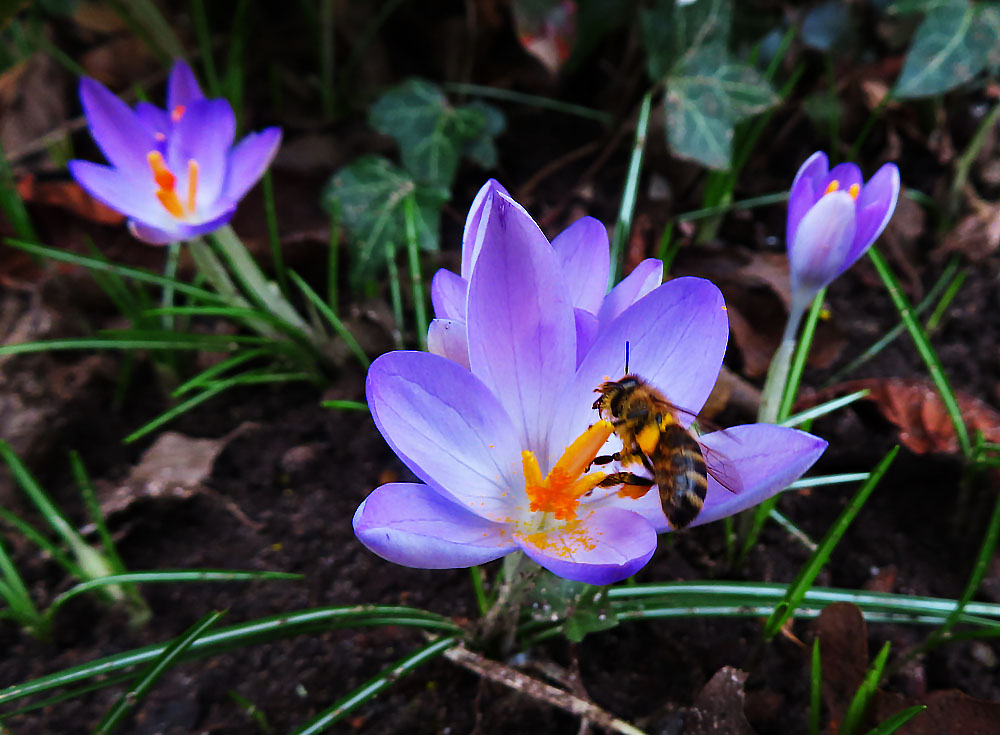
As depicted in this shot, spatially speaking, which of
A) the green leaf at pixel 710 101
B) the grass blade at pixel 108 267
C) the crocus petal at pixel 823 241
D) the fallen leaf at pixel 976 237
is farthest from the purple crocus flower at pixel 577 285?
the fallen leaf at pixel 976 237

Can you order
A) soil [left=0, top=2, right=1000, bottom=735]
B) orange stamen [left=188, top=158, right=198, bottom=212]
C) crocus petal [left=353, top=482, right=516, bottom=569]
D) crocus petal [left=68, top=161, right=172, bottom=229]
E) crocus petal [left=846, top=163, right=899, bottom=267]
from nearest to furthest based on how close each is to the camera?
crocus petal [left=353, top=482, right=516, bottom=569] → crocus petal [left=846, top=163, right=899, bottom=267] → soil [left=0, top=2, right=1000, bottom=735] → crocus petal [left=68, top=161, right=172, bottom=229] → orange stamen [left=188, top=158, right=198, bottom=212]

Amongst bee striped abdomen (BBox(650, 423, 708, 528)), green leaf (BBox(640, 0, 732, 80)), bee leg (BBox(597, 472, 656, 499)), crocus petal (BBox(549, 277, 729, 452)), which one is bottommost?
bee leg (BBox(597, 472, 656, 499))

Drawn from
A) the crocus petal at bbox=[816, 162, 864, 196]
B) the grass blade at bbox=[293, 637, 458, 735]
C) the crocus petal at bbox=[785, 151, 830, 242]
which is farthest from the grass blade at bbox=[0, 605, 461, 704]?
the crocus petal at bbox=[816, 162, 864, 196]

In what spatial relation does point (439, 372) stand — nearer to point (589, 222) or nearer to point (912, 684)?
point (589, 222)

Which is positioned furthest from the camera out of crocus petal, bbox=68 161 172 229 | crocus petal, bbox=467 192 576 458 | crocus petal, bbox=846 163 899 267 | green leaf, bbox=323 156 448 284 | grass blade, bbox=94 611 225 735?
green leaf, bbox=323 156 448 284

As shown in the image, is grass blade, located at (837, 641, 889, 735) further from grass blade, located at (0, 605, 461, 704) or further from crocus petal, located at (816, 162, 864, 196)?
crocus petal, located at (816, 162, 864, 196)

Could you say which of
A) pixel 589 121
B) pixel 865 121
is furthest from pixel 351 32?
pixel 865 121

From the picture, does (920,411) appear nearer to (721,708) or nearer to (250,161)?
(721,708)

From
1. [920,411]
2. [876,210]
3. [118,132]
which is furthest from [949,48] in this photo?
[118,132]
